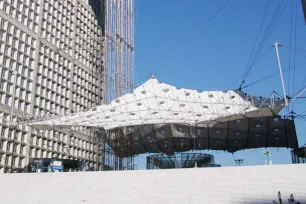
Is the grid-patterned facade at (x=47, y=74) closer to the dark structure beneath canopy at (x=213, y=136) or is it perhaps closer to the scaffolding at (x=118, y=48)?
the scaffolding at (x=118, y=48)

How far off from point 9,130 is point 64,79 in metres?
16.6

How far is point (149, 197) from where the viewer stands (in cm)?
2884

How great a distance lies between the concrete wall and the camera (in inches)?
1090

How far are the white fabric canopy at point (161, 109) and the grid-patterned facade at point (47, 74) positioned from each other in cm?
394

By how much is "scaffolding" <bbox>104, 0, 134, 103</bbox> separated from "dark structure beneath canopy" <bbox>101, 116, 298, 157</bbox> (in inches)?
754

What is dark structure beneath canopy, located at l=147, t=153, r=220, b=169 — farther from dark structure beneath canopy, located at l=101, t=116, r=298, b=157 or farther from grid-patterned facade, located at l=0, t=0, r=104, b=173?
grid-patterned facade, located at l=0, t=0, r=104, b=173

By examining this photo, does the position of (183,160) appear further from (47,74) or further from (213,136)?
(47,74)

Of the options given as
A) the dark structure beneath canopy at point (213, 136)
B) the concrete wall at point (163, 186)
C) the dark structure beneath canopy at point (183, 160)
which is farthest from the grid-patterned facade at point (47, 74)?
the concrete wall at point (163, 186)

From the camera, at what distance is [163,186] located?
30.0 metres

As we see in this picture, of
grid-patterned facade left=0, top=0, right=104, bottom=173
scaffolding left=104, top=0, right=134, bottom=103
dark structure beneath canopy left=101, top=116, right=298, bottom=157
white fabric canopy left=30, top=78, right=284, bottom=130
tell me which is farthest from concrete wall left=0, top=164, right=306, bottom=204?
scaffolding left=104, top=0, right=134, bottom=103

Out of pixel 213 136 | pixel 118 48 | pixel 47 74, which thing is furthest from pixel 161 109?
pixel 118 48

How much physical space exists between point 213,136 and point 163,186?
74.4 feet

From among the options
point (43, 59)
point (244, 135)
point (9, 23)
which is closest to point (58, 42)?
point (43, 59)

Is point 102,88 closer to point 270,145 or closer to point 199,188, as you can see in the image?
point 270,145
